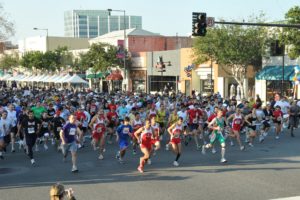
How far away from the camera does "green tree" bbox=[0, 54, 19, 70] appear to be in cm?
8881

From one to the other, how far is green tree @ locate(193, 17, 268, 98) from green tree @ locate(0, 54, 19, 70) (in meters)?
56.0

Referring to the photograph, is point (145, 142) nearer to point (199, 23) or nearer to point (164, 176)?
point (164, 176)

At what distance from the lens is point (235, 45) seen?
39000 mm

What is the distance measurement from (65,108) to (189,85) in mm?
30097

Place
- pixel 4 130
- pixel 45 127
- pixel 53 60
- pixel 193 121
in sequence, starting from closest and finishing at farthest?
pixel 4 130 < pixel 45 127 < pixel 193 121 < pixel 53 60

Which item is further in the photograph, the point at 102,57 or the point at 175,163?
the point at 102,57

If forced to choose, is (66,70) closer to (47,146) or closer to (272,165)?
(47,146)

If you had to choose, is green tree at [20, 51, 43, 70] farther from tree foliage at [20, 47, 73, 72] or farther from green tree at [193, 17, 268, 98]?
green tree at [193, 17, 268, 98]

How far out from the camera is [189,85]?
49.0 meters

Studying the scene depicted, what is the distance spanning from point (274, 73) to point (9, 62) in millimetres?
62018

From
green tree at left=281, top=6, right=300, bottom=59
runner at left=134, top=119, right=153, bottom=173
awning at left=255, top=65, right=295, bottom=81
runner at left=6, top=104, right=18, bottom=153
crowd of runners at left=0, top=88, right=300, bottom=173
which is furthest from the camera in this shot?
awning at left=255, top=65, right=295, bottom=81

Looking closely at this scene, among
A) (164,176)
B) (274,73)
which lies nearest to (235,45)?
(274,73)

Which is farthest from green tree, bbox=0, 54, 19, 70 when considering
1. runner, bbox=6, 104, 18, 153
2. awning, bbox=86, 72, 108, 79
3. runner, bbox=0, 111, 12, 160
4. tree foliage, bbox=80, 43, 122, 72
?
runner, bbox=0, 111, 12, 160

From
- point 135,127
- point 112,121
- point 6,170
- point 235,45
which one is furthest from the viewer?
point 235,45
